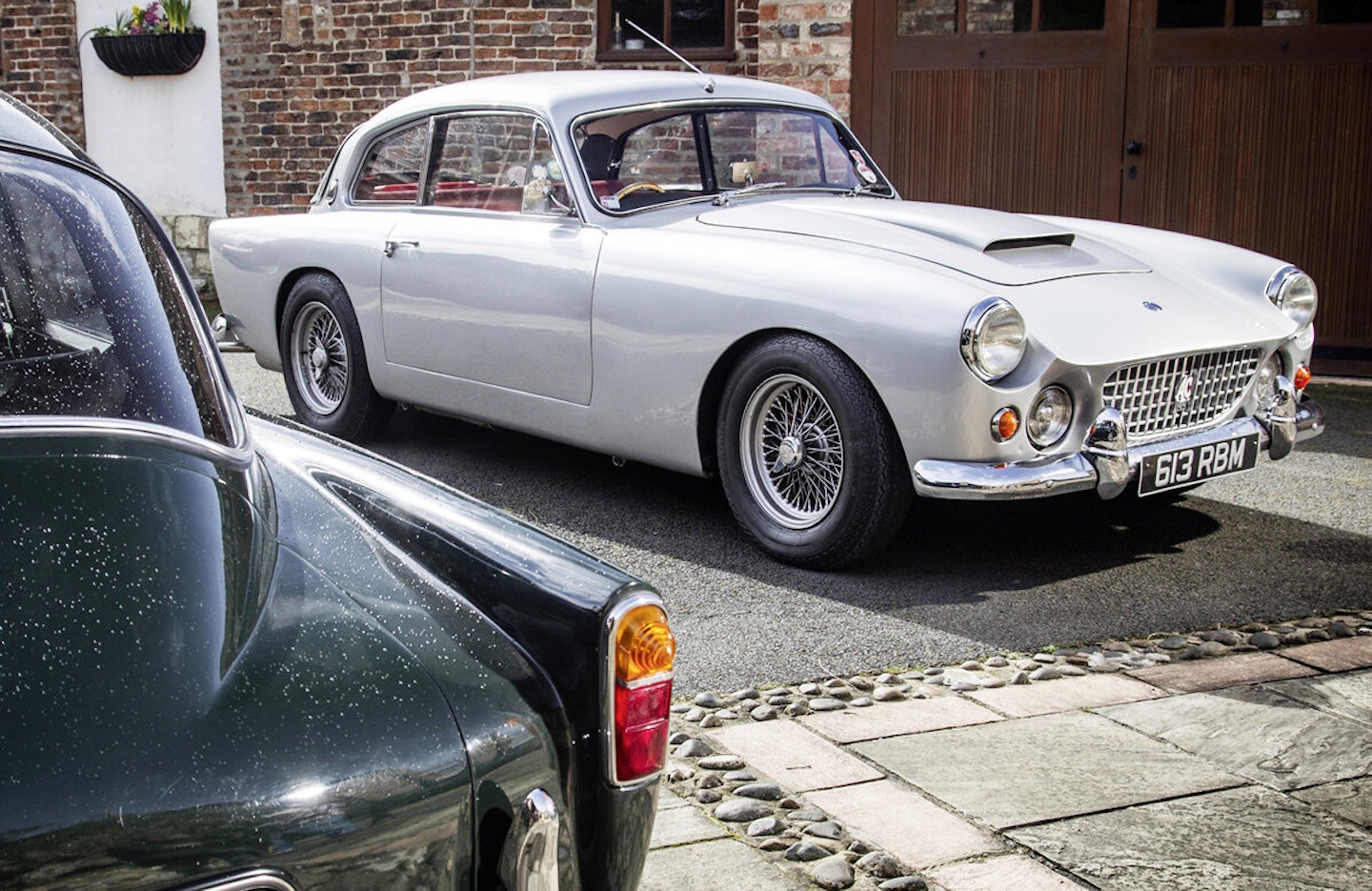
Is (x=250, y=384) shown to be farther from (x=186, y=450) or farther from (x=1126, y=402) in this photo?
(x=186, y=450)

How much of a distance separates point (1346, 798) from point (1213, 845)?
0.42 metres

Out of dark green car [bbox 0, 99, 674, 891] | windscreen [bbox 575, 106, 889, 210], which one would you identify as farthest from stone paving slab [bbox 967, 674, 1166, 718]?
windscreen [bbox 575, 106, 889, 210]

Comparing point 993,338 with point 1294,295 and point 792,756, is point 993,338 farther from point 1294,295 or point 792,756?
point 1294,295

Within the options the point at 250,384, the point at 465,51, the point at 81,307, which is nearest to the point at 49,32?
the point at 465,51

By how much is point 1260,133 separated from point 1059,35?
4.29 feet

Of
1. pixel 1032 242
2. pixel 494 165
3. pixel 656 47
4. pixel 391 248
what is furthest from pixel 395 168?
pixel 656 47

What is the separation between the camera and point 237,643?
63.2 inches

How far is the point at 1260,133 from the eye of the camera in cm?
863

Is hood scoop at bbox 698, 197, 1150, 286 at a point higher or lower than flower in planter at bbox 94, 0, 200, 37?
lower

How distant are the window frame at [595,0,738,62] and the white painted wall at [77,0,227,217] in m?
3.17

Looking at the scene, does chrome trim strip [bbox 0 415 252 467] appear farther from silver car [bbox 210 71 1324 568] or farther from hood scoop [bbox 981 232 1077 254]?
hood scoop [bbox 981 232 1077 254]

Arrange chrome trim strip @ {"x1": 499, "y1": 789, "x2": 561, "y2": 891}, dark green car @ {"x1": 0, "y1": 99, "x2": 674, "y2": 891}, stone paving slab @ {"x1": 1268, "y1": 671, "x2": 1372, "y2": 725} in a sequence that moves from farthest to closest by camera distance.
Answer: stone paving slab @ {"x1": 1268, "y1": 671, "x2": 1372, "y2": 725} → chrome trim strip @ {"x1": 499, "y1": 789, "x2": 561, "y2": 891} → dark green car @ {"x1": 0, "y1": 99, "x2": 674, "y2": 891}

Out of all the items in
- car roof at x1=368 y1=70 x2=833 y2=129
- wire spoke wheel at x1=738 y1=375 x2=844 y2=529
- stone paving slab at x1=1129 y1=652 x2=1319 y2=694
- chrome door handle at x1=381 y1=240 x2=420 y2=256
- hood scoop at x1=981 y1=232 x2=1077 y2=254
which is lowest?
stone paving slab at x1=1129 y1=652 x2=1319 y2=694

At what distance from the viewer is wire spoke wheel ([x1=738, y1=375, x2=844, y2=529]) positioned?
180 inches
